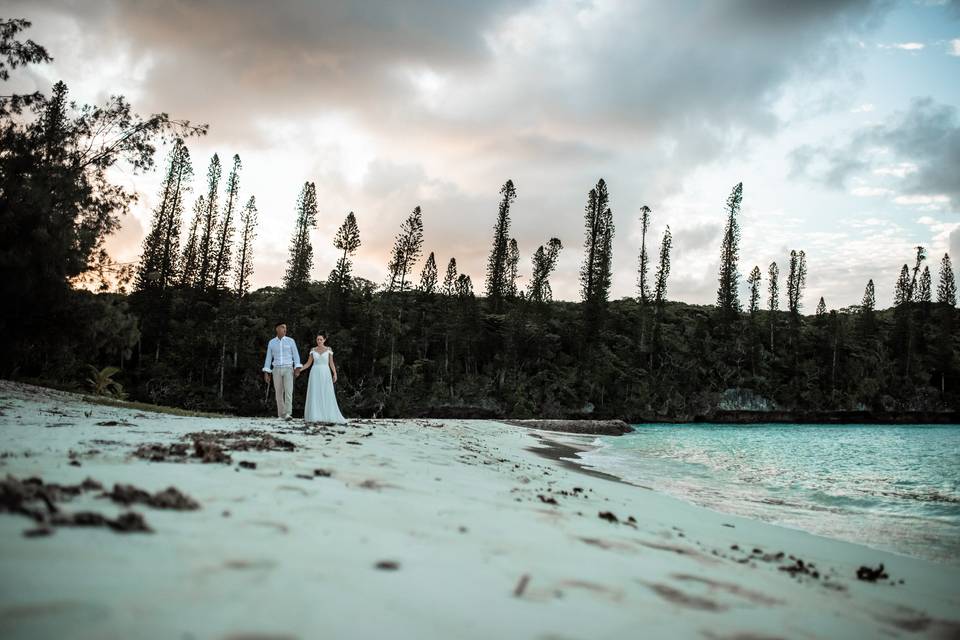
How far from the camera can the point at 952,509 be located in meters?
9.11

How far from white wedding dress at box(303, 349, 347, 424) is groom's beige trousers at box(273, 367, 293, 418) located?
0.77 meters

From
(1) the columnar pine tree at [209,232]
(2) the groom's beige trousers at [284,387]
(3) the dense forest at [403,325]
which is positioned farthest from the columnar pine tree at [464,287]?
(2) the groom's beige trousers at [284,387]

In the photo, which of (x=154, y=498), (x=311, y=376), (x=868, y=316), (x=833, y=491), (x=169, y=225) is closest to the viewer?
(x=154, y=498)

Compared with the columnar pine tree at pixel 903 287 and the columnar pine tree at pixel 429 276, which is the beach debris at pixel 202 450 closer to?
the columnar pine tree at pixel 429 276

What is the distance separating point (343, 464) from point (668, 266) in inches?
3129

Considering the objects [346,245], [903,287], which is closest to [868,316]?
[903,287]

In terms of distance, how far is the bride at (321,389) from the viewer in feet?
41.6

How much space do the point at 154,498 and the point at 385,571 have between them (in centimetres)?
149

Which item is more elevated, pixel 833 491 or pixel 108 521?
pixel 108 521

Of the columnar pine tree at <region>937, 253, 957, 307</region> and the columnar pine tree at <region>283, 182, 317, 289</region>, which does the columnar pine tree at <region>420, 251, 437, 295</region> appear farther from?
the columnar pine tree at <region>937, 253, 957, 307</region>

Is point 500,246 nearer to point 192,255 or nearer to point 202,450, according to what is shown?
point 192,255

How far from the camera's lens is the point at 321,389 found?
13.0 m

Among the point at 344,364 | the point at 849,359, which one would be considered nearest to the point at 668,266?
the point at 849,359

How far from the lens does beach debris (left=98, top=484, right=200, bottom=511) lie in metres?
2.86
